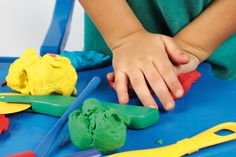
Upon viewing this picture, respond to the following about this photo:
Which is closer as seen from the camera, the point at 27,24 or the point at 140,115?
the point at 140,115

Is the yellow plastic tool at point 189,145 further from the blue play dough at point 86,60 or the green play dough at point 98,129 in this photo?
the blue play dough at point 86,60

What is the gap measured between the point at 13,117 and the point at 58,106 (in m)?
0.04

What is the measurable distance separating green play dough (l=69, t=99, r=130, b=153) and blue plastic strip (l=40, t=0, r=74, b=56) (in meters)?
0.23

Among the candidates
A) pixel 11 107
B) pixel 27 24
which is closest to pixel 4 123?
pixel 11 107

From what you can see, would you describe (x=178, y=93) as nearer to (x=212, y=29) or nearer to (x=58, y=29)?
(x=212, y=29)

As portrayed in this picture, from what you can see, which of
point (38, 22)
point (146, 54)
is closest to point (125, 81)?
point (146, 54)

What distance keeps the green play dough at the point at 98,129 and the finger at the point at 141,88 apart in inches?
2.9

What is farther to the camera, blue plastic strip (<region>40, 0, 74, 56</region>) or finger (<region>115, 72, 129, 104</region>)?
blue plastic strip (<region>40, 0, 74, 56</region>)

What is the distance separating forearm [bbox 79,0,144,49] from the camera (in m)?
0.47

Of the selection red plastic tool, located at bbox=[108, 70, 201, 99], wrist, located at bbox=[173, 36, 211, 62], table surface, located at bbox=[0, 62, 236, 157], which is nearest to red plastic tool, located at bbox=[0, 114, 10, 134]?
table surface, located at bbox=[0, 62, 236, 157]

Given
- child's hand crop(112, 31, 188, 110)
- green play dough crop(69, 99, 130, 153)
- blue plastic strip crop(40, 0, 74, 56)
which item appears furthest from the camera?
blue plastic strip crop(40, 0, 74, 56)

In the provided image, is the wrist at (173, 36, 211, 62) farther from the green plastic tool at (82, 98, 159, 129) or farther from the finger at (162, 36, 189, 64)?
the green plastic tool at (82, 98, 159, 129)

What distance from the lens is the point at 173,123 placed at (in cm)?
34

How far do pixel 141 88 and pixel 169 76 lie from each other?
3cm
